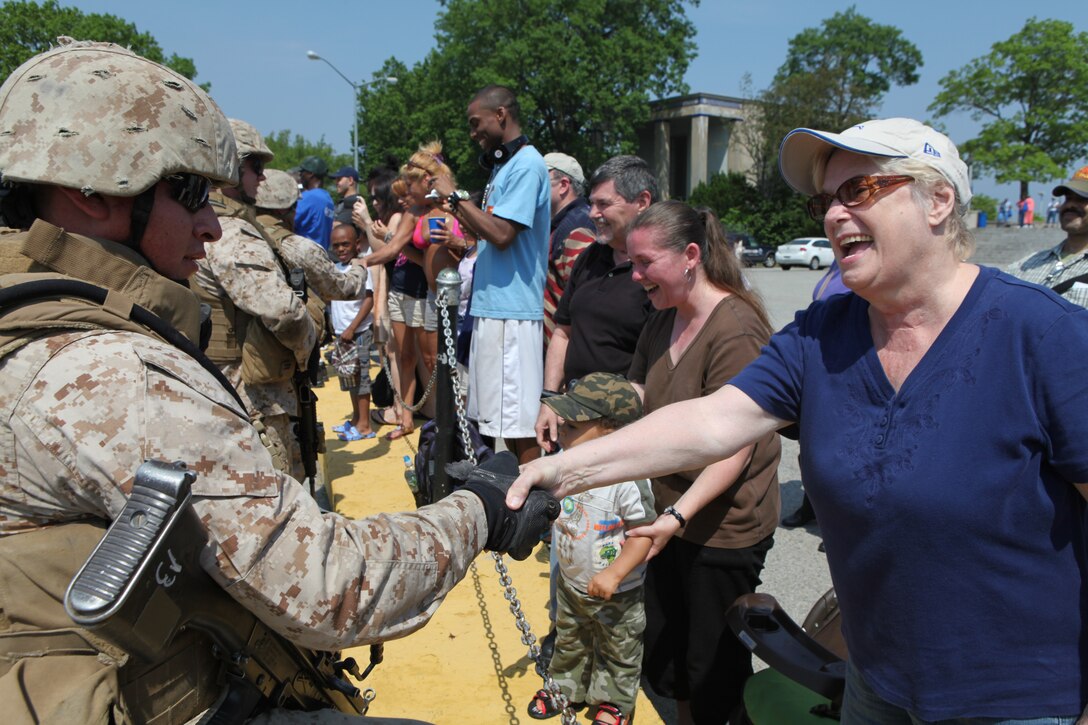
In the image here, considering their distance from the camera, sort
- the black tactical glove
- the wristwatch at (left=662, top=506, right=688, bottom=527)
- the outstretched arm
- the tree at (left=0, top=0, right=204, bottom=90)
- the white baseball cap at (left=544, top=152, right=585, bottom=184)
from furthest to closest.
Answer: the tree at (left=0, top=0, right=204, bottom=90)
the white baseball cap at (left=544, top=152, right=585, bottom=184)
the wristwatch at (left=662, top=506, right=688, bottom=527)
the outstretched arm
the black tactical glove

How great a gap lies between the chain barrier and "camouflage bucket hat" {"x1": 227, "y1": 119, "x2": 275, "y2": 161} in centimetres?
163

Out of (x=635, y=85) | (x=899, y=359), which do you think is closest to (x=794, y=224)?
(x=635, y=85)

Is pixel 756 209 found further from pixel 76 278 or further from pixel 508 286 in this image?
pixel 76 278

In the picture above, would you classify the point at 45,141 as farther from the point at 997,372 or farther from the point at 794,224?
the point at 794,224

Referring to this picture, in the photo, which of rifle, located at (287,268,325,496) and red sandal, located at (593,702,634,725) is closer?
red sandal, located at (593,702,634,725)

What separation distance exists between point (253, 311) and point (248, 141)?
3.43 ft

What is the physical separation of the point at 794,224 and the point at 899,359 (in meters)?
46.2

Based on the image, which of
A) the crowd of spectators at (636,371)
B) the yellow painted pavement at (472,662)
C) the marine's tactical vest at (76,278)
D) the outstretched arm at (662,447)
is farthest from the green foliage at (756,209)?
the marine's tactical vest at (76,278)

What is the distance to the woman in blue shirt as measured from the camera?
162 centimetres

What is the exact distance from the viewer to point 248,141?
434cm

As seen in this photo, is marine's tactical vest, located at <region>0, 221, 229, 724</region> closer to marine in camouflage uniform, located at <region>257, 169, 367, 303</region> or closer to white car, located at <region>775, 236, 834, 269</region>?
marine in camouflage uniform, located at <region>257, 169, 367, 303</region>

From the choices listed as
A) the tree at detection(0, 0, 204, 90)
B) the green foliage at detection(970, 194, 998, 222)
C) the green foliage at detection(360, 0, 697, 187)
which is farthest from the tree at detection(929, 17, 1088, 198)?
the tree at detection(0, 0, 204, 90)

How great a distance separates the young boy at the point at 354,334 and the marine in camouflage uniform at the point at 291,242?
2.44 meters

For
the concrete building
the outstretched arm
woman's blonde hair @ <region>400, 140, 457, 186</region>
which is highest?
the concrete building
